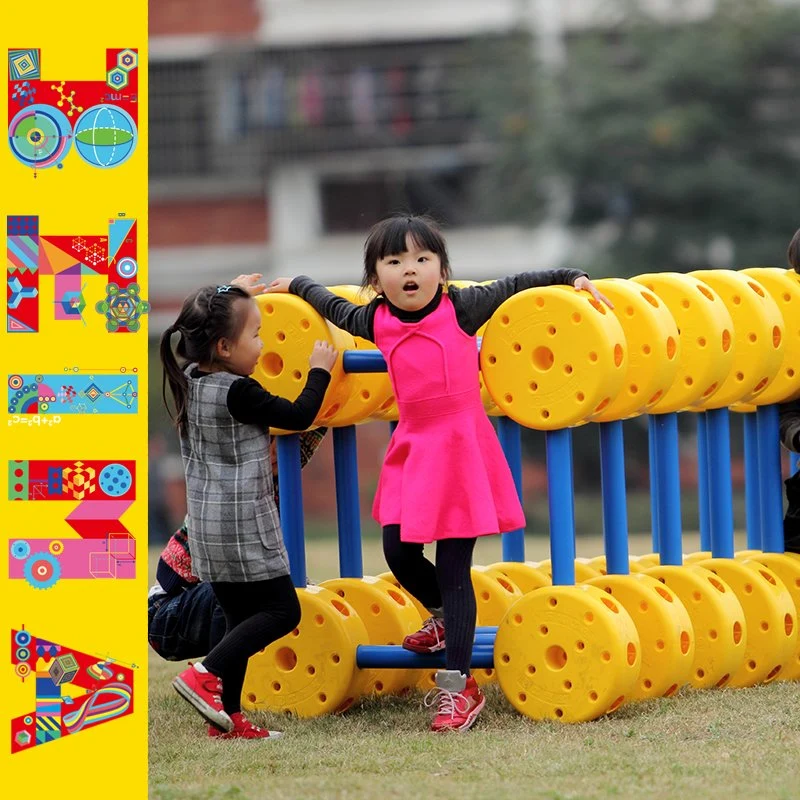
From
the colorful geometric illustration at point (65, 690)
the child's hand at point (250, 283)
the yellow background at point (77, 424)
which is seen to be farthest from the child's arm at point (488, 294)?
the colorful geometric illustration at point (65, 690)

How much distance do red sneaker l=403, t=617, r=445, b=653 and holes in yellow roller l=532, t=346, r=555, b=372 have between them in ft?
2.49

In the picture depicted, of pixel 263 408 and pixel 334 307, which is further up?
pixel 334 307

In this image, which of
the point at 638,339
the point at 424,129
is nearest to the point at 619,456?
the point at 638,339

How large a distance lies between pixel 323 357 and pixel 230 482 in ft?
1.50

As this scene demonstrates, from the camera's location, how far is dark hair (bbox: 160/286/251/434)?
4.07 metres

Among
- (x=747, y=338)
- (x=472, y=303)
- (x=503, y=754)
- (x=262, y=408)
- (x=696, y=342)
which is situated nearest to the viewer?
(x=503, y=754)

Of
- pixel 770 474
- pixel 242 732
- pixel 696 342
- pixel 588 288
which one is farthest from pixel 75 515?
pixel 770 474

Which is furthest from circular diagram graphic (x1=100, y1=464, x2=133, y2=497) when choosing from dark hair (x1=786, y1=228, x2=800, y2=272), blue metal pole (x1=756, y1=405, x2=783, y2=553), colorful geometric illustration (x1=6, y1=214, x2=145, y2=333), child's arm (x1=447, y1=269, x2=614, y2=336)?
dark hair (x1=786, y1=228, x2=800, y2=272)

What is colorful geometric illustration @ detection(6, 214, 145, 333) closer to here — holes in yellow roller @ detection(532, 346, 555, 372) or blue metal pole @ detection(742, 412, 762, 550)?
holes in yellow roller @ detection(532, 346, 555, 372)

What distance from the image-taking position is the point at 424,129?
23.4 m

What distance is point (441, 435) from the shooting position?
407cm

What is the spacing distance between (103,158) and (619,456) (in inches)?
75.2

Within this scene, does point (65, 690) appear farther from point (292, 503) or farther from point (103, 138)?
Result: point (292, 503)

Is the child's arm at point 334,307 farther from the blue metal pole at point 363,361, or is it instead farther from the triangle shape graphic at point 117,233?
the triangle shape graphic at point 117,233
